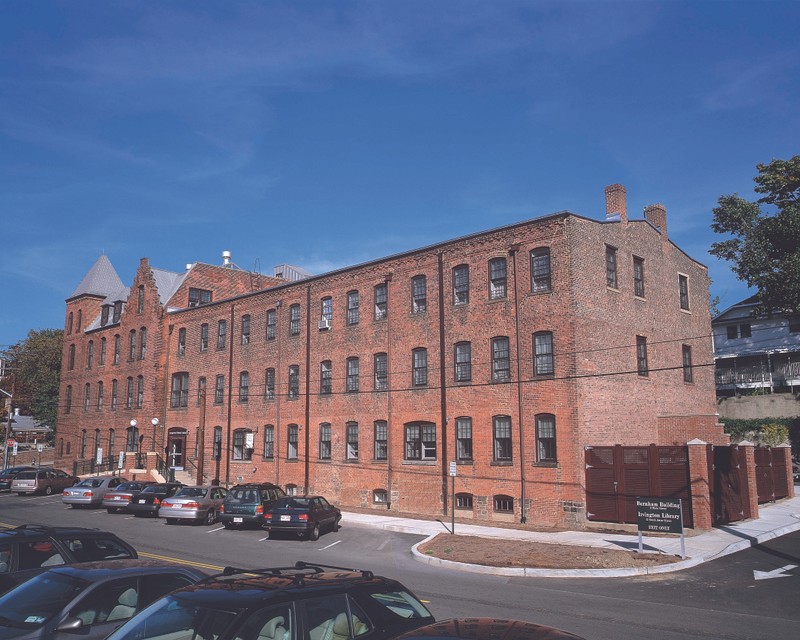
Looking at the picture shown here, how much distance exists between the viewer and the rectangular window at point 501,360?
1120 inches

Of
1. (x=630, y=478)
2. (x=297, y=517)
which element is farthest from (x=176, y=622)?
(x=630, y=478)

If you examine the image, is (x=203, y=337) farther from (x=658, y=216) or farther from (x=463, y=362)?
(x=658, y=216)

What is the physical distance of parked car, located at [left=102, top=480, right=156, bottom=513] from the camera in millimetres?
31328

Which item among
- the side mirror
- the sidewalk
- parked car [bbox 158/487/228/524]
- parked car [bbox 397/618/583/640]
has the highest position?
parked car [bbox 397/618/583/640]

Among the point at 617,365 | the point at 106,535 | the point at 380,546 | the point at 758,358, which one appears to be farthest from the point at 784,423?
the point at 106,535

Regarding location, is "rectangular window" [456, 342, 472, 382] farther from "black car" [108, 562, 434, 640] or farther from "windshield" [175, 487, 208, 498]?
"black car" [108, 562, 434, 640]

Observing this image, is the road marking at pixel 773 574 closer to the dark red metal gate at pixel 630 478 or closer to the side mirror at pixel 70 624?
the dark red metal gate at pixel 630 478

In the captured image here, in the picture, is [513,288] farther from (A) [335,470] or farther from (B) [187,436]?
(B) [187,436]

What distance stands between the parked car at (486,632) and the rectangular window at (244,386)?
36.8m

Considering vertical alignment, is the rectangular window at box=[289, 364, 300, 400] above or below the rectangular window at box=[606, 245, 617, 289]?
below

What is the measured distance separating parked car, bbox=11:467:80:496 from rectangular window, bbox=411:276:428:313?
24.2 meters

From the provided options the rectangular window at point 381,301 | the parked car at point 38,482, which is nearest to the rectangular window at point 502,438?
the rectangular window at point 381,301

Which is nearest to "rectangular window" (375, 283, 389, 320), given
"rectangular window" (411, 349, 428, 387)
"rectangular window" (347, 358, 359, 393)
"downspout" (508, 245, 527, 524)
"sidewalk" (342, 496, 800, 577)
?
"rectangular window" (347, 358, 359, 393)

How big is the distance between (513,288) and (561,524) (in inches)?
369
